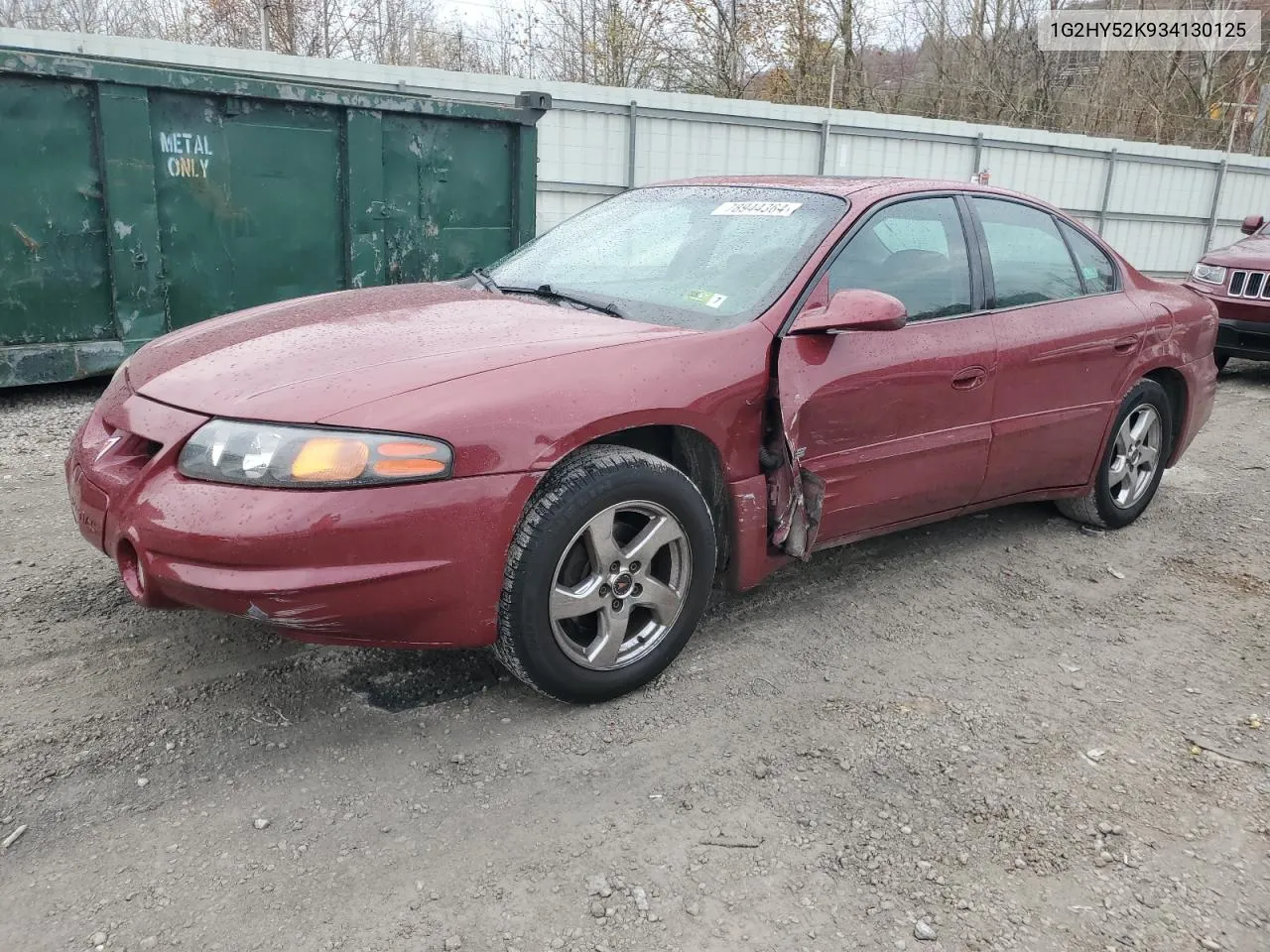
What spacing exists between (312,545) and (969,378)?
2.42m

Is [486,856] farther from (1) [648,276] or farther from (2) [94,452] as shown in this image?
(1) [648,276]

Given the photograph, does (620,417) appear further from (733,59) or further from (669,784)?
(733,59)

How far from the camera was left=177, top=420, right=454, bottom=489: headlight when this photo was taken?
2.32 m

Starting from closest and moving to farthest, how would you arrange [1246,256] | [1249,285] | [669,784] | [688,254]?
[669,784] → [688,254] → [1249,285] → [1246,256]

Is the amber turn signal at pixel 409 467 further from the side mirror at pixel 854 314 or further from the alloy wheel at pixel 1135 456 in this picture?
the alloy wheel at pixel 1135 456

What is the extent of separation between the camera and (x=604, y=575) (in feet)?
9.04

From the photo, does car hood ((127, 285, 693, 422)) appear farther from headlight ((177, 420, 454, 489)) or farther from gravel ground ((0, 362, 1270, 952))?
gravel ground ((0, 362, 1270, 952))

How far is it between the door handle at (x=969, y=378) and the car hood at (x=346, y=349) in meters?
1.17

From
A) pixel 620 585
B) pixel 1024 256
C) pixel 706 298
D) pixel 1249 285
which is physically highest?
pixel 1024 256

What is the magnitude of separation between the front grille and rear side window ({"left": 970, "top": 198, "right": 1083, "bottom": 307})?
529cm

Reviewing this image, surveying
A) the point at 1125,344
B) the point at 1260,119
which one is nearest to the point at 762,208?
the point at 1125,344

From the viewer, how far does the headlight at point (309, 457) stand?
7.62 ft

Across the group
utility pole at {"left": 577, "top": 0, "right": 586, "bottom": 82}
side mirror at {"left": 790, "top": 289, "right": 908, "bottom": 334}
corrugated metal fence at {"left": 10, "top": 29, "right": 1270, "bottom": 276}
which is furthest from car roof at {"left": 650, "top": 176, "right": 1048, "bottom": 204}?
utility pole at {"left": 577, "top": 0, "right": 586, "bottom": 82}

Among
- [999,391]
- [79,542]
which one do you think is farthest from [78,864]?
[999,391]
